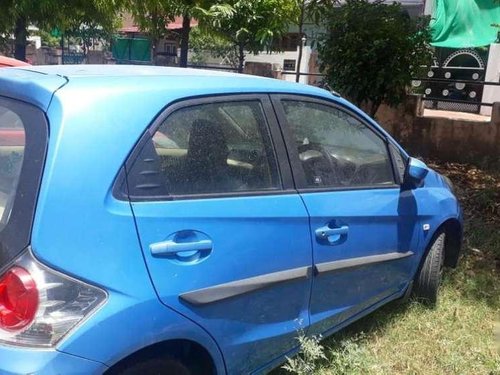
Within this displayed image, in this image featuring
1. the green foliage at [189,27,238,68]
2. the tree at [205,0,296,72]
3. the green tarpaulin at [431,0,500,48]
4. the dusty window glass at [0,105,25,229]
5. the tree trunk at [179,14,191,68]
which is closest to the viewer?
the dusty window glass at [0,105,25,229]

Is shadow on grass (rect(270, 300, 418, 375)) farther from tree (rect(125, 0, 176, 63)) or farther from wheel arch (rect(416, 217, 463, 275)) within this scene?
tree (rect(125, 0, 176, 63))

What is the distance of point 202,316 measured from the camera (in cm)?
224

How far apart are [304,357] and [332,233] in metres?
0.61

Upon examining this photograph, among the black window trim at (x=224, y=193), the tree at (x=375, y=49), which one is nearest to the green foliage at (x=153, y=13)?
the tree at (x=375, y=49)

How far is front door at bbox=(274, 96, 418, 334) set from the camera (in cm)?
281

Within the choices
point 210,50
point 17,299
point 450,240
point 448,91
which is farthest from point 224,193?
point 210,50

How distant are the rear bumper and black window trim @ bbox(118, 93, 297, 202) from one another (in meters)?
0.57

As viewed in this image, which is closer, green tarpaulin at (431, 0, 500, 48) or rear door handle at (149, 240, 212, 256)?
rear door handle at (149, 240, 212, 256)

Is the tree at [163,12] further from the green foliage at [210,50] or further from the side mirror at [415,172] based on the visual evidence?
the side mirror at [415,172]

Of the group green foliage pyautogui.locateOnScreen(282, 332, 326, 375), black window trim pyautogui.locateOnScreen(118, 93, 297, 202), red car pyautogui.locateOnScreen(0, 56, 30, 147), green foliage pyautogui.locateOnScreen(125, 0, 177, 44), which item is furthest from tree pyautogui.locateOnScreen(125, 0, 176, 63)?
green foliage pyautogui.locateOnScreen(282, 332, 326, 375)

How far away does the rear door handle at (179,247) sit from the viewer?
6.93ft

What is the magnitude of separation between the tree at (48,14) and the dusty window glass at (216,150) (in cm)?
613

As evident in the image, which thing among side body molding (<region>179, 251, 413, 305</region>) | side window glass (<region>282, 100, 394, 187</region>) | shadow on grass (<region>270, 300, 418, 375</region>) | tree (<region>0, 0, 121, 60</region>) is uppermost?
tree (<region>0, 0, 121, 60</region>)

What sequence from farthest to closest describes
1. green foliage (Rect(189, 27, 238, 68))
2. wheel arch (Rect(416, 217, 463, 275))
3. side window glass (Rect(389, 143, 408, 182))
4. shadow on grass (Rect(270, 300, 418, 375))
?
green foliage (Rect(189, 27, 238, 68)), wheel arch (Rect(416, 217, 463, 275)), side window glass (Rect(389, 143, 408, 182)), shadow on grass (Rect(270, 300, 418, 375))
